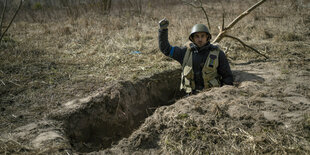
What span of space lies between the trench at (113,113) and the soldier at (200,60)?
66cm

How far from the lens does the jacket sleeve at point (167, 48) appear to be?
3602 mm

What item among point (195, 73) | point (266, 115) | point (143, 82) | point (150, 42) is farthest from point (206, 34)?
point (150, 42)

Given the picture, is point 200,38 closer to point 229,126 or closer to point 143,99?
point 143,99

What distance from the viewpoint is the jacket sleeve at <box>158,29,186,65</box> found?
11.8 ft

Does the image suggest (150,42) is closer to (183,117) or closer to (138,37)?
(138,37)

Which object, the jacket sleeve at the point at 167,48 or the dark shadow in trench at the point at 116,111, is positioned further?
the jacket sleeve at the point at 167,48

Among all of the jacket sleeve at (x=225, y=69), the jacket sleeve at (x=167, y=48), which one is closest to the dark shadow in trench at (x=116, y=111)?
the jacket sleeve at (x=225, y=69)

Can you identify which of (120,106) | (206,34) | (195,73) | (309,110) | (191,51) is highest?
(206,34)

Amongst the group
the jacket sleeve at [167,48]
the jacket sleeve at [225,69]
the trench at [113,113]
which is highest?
the jacket sleeve at [167,48]

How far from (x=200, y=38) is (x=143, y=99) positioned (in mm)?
1443

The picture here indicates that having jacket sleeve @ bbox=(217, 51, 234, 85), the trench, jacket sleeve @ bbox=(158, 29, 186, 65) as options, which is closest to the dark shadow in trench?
the trench

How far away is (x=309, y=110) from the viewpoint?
8.11 feet

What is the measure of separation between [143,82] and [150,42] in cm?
231

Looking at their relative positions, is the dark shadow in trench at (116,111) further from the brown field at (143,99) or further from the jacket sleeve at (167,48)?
the jacket sleeve at (167,48)
